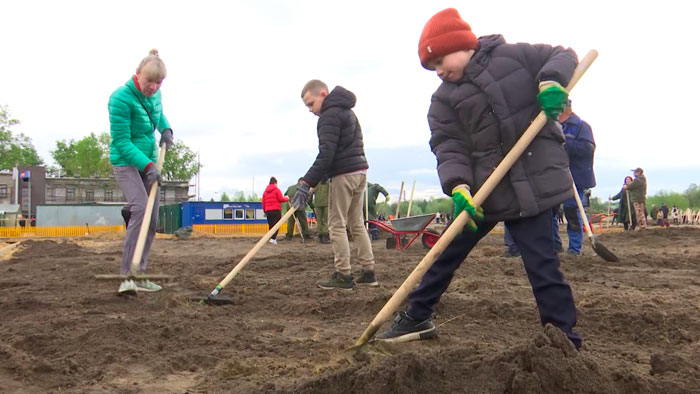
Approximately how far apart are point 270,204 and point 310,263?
22.4 ft

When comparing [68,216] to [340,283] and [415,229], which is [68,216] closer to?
[415,229]

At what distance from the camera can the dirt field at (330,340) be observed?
2006mm

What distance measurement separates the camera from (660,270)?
6.00 m

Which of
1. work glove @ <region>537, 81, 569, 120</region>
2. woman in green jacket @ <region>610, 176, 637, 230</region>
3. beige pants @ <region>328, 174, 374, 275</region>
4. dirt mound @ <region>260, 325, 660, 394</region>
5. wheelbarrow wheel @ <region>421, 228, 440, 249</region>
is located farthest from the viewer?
woman in green jacket @ <region>610, 176, 637, 230</region>

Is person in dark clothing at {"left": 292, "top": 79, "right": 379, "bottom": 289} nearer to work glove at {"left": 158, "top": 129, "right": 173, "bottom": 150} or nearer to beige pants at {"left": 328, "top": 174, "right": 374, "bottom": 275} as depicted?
beige pants at {"left": 328, "top": 174, "right": 374, "bottom": 275}

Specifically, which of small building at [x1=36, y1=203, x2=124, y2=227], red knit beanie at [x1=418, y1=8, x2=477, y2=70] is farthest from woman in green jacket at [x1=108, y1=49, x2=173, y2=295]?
small building at [x1=36, y1=203, x2=124, y2=227]

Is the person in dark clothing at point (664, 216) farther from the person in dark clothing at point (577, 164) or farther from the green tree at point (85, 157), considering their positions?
the green tree at point (85, 157)

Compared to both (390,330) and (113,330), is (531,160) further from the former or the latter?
(113,330)

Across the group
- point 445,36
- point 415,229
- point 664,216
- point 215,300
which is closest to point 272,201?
point 415,229

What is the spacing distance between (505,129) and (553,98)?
0.27 metres

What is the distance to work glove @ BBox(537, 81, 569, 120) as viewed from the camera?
97.5 inches

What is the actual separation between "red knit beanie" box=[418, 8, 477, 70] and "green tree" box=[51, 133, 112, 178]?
237 feet

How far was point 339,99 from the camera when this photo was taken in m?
5.00

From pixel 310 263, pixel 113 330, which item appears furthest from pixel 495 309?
pixel 310 263
